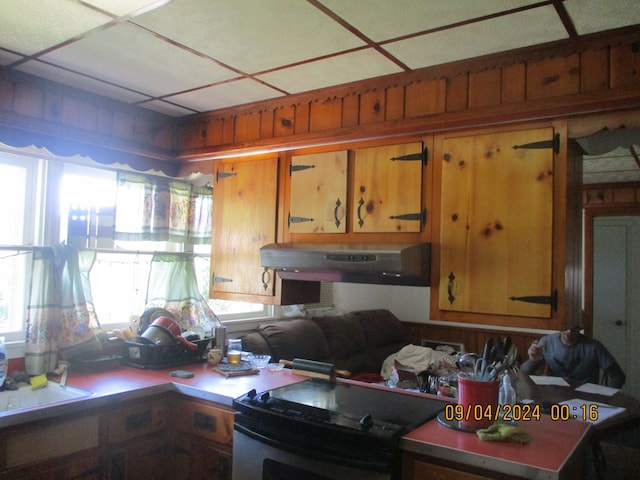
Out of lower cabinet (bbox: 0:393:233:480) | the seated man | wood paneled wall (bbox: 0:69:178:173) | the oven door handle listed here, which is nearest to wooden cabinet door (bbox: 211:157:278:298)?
wood paneled wall (bbox: 0:69:178:173)

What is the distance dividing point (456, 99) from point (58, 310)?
2.17 m

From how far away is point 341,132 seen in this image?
97.5 inches

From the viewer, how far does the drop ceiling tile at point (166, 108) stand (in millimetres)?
2838

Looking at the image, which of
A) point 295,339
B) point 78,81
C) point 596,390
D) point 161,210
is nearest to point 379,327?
point 295,339

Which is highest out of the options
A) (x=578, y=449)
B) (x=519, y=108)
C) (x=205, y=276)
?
(x=519, y=108)

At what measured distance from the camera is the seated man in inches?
135

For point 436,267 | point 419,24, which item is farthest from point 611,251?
point 419,24

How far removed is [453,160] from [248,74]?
3.27 feet

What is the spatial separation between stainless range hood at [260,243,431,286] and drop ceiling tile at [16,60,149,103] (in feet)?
3.59

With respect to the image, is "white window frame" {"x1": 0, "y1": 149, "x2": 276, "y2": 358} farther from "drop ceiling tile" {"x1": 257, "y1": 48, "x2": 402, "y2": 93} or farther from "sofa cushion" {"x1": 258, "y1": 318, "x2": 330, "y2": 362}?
"sofa cushion" {"x1": 258, "y1": 318, "x2": 330, "y2": 362}

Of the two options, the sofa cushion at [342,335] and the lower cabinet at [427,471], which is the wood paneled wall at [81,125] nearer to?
the sofa cushion at [342,335]

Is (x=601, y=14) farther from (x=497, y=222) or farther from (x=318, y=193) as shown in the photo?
(x=318, y=193)

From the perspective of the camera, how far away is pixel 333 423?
1.84 meters

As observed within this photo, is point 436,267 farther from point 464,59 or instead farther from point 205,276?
point 205,276
